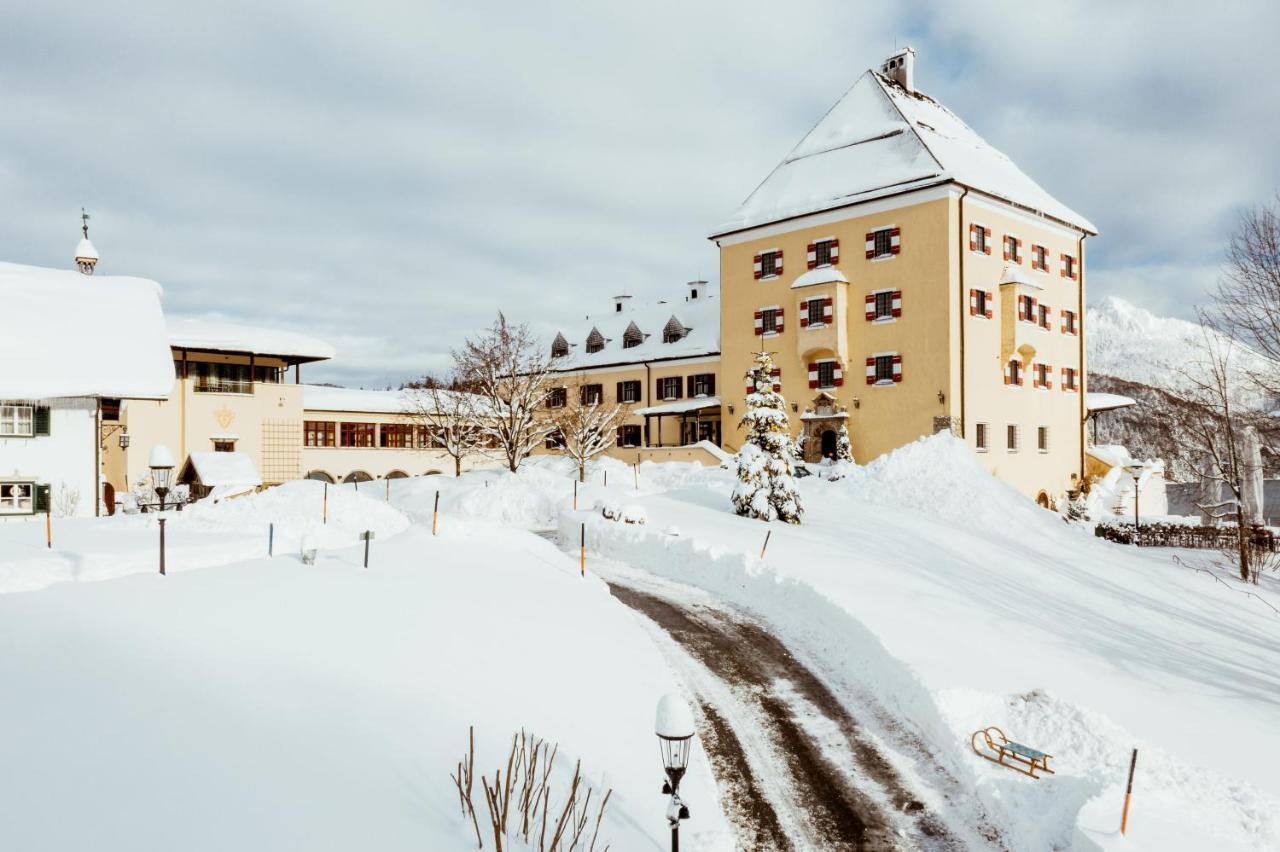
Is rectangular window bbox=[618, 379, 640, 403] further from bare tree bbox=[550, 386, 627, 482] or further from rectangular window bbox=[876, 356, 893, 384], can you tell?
rectangular window bbox=[876, 356, 893, 384]

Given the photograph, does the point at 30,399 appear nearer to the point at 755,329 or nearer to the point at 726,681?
the point at 726,681

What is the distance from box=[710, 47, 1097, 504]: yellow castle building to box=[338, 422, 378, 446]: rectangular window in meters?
22.2

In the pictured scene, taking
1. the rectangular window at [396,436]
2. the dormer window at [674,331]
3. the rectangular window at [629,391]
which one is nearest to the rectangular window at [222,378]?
the rectangular window at [396,436]

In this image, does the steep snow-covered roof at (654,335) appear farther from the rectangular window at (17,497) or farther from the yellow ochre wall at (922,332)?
the rectangular window at (17,497)

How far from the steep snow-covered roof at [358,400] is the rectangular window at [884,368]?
2452 centimetres

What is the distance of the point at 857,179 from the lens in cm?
3794

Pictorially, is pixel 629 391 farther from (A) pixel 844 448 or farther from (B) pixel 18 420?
(B) pixel 18 420

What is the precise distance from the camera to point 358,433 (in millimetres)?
48875

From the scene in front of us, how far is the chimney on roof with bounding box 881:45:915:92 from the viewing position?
1705 inches

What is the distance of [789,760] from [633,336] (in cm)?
4412

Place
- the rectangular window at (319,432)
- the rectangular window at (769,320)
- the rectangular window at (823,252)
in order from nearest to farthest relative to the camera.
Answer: the rectangular window at (823,252)
the rectangular window at (769,320)
the rectangular window at (319,432)

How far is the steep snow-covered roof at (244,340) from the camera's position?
1491 inches

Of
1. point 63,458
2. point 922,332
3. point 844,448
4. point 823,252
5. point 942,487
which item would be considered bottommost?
point 942,487

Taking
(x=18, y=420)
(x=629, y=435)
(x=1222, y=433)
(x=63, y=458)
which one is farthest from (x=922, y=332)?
(x=18, y=420)
